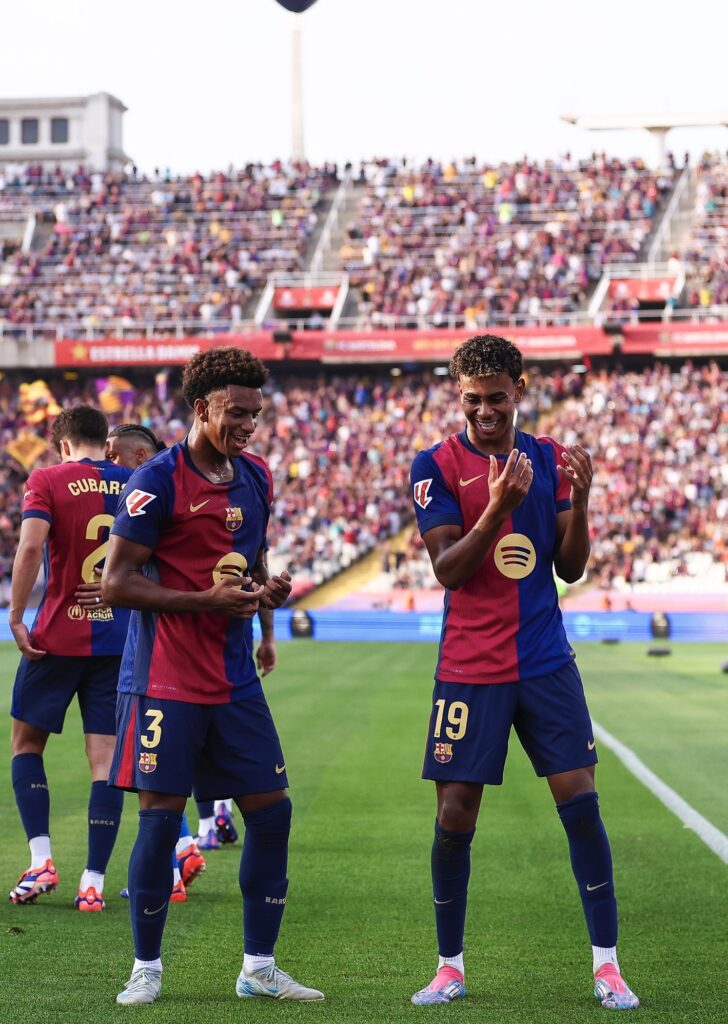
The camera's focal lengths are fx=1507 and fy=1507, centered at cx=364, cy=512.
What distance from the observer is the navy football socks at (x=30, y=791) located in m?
7.23

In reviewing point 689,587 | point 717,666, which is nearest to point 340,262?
point 689,587

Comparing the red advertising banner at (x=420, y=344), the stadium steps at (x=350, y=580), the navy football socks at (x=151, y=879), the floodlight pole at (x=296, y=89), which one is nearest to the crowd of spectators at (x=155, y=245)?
the red advertising banner at (x=420, y=344)

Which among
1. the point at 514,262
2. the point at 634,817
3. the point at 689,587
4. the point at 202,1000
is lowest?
the point at 689,587

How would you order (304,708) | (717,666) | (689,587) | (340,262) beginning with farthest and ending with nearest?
(340,262) < (689,587) < (717,666) < (304,708)

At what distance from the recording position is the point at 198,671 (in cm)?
531

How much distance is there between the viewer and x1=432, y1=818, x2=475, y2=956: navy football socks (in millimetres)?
5371

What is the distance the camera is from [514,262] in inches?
1861

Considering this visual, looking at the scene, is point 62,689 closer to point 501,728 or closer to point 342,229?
point 501,728

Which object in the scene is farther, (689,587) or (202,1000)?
(689,587)

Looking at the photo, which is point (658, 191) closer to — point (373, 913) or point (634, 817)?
point (634, 817)

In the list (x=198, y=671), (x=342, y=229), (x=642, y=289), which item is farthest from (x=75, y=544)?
(x=342, y=229)

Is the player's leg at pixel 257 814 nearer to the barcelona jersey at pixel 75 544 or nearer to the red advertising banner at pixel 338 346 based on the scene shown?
the barcelona jersey at pixel 75 544

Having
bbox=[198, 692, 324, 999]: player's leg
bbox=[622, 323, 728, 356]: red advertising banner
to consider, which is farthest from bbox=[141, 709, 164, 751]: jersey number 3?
bbox=[622, 323, 728, 356]: red advertising banner

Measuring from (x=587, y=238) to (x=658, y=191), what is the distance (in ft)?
13.2
